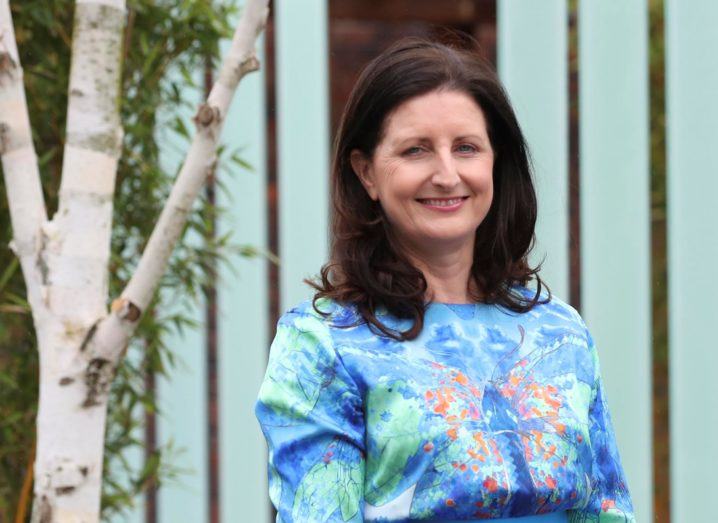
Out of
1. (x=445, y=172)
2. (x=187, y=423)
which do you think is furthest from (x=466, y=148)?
(x=187, y=423)

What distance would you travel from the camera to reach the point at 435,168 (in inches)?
60.7

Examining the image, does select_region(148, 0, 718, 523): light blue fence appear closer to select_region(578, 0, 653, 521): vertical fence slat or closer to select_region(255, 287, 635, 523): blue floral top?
select_region(578, 0, 653, 521): vertical fence slat

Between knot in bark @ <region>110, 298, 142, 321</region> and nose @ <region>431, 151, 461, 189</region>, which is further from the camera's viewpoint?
knot in bark @ <region>110, 298, 142, 321</region>

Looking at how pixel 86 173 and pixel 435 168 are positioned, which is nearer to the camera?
pixel 435 168

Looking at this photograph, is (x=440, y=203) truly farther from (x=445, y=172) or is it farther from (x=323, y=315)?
(x=323, y=315)

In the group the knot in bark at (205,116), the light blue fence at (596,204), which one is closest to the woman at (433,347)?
the knot in bark at (205,116)

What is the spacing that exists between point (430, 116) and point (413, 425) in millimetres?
353

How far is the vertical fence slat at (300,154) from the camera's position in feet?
12.7

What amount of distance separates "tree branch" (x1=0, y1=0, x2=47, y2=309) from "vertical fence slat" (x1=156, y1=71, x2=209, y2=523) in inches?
49.9

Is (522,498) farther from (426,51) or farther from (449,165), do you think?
(426,51)

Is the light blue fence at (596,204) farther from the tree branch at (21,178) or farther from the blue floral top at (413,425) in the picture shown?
the blue floral top at (413,425)

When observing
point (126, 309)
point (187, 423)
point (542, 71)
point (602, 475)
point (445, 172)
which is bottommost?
point (187, 423)

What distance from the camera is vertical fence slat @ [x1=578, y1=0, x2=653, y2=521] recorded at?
381 cm

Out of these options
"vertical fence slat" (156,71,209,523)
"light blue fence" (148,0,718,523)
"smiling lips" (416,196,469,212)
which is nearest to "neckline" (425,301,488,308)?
"smiling lips" (416,196,469,212)
